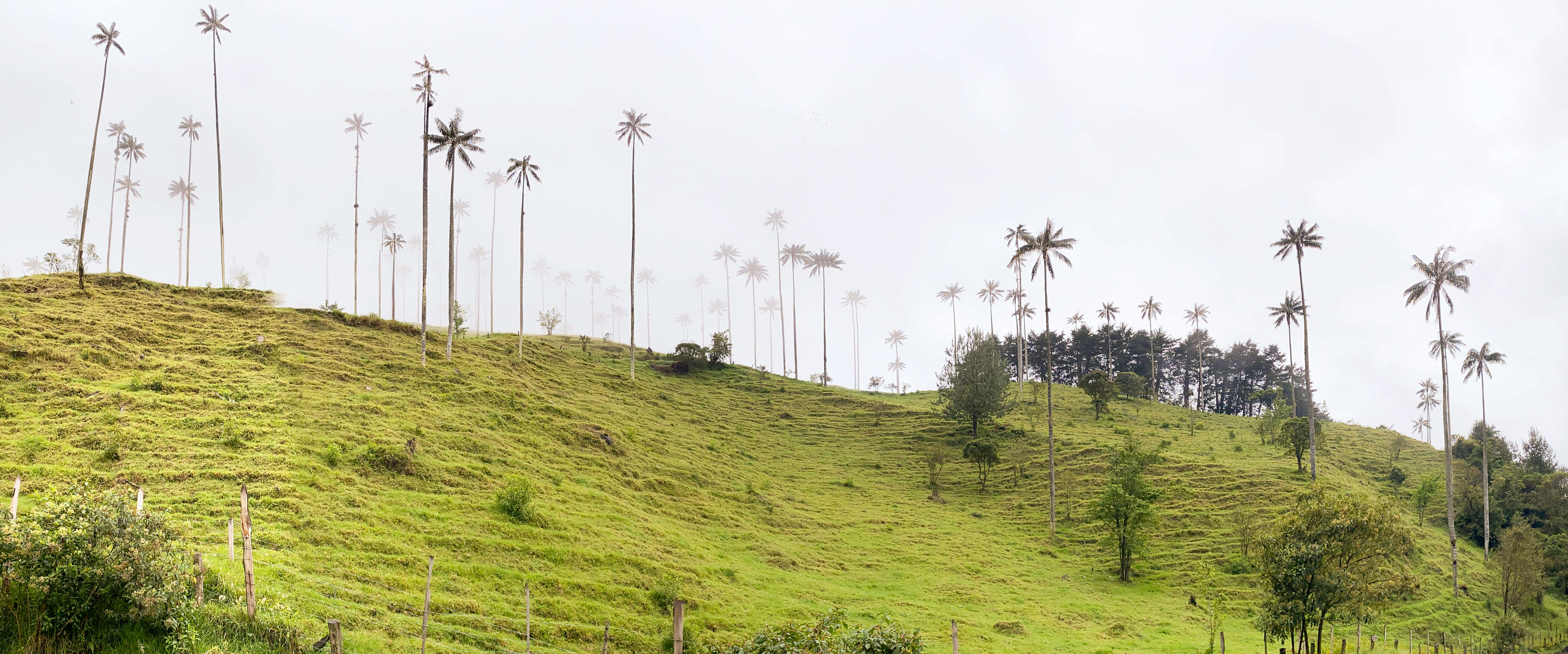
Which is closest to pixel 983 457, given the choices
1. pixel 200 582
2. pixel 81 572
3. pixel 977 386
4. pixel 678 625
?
pixel 977 386

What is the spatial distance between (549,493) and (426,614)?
18949mm

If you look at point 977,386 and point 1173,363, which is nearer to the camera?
point 977,386

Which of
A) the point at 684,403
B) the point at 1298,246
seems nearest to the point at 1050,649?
the point at 684,403

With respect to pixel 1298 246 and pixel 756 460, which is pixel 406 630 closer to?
pixel 756 460

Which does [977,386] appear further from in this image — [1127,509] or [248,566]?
[248,566]

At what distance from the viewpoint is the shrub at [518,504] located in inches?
1175

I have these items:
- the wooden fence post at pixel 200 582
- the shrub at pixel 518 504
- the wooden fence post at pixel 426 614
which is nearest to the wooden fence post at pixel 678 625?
the wooden fence post at pixel 426 614

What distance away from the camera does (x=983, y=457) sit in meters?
58.5

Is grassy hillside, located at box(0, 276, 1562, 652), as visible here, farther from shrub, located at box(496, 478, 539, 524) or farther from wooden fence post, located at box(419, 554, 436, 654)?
shrub, located at box(496, 478, 539, 524)

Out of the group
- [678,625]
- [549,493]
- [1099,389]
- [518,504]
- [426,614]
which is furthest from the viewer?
[1099,389]

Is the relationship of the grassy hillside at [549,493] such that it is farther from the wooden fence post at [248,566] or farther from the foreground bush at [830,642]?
the foreground bush at [830,642]

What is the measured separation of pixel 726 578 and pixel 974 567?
16538 mm

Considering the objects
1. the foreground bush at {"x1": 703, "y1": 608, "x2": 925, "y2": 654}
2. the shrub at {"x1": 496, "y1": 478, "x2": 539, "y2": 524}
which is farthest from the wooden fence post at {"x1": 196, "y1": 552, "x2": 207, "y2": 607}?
the shrub at {"x1": 496, "y1": 478, "x2": 539, "y2": 524}

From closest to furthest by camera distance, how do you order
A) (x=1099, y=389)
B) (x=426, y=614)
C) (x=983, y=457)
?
(x=426, y=614)
(x=983, y=457)
(x=1099, y=389)
